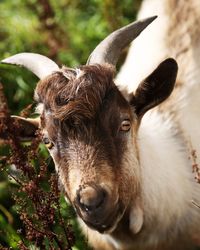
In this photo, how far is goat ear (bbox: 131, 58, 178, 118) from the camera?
4.49m

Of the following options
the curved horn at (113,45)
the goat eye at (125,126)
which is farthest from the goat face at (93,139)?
the curved horn at (113,45)

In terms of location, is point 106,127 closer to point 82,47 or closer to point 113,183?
point 113,183

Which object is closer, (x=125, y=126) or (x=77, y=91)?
(x=77, y=91)

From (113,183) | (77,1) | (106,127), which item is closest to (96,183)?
(113,183)

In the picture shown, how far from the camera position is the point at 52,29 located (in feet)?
27.4

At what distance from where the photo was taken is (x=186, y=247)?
494cm

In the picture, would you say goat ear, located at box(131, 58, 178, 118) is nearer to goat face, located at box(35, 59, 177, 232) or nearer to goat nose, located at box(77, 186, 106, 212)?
goat face, located at box(35, 59, 177, 232)

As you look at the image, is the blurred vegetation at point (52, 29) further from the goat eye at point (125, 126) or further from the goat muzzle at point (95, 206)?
the goat muzzle at point (95, 206)

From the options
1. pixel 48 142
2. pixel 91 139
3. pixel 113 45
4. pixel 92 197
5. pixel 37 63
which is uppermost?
pixel 37 63

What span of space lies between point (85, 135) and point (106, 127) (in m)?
0.16

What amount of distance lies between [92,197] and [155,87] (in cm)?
103

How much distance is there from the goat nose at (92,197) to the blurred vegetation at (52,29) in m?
3.22

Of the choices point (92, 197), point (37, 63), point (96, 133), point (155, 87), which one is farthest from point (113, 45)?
point (92, 197)

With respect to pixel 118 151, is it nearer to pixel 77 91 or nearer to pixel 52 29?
pixel 77 91
